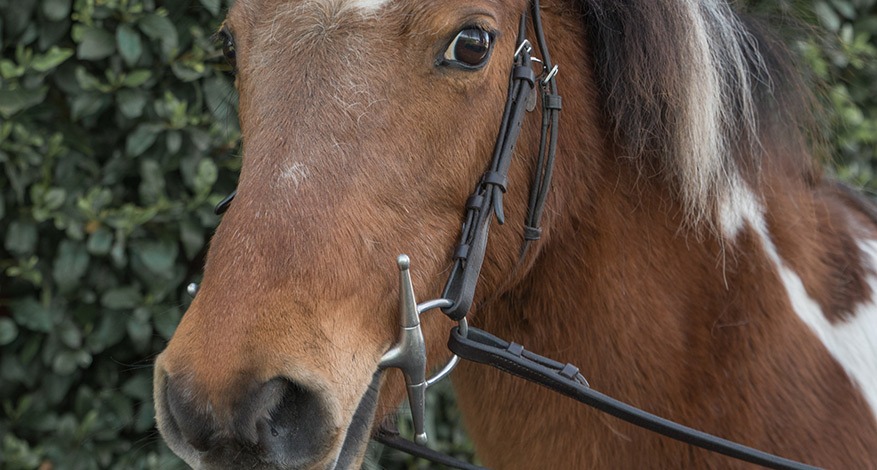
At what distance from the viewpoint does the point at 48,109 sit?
244cm

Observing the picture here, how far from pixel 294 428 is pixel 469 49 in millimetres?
680

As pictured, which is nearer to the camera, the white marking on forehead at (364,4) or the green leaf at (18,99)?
the white marking on forehead at (364,4)

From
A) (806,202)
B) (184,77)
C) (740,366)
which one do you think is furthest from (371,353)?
(184,77)

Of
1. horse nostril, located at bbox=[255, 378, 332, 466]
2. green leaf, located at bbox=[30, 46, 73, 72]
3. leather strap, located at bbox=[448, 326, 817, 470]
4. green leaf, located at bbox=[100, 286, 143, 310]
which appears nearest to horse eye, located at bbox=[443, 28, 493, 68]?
leather strap, located at bbox=[448, 326, 817, 470]

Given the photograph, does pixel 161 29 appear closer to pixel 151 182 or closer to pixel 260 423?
pixel 151 182

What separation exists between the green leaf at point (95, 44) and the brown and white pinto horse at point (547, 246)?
101 centimetres

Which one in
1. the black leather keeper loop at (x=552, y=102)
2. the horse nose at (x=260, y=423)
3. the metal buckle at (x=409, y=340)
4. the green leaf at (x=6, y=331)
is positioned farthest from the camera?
the green leaf at (x=6, y=331)

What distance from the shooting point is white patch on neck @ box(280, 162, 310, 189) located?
49.8 inches

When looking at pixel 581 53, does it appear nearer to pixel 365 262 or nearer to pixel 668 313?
pixel 668 313

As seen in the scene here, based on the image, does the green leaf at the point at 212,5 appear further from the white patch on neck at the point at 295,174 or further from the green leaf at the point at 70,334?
the white patch on neck at the point at 295,174

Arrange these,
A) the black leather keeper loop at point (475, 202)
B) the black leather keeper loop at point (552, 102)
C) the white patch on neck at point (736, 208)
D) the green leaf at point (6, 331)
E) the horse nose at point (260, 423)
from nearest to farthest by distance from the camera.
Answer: the horse nose at point (260, 423) < the black leather keeper loop at point (475, 202) < the black leather keeper loop at point (552, 102) < the white patch on neck at point (736, 208) < the green leaf at point (6, 331)

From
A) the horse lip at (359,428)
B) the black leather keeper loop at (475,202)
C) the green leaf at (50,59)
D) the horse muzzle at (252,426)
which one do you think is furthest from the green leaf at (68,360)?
the black leather keeper loop at (475,202)

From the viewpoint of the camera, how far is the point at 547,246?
1674mm

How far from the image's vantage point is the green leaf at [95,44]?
2.36 metres
